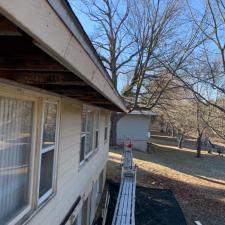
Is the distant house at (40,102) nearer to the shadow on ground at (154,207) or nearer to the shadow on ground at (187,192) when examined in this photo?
the shadow on ground at (154,207)

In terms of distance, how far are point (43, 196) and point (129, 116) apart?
27089 mm

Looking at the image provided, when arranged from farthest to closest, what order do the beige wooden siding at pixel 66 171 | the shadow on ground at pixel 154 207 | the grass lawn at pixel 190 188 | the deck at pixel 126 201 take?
the grass lawn at pixel 190 188 < the shadow on ground at pixel 154 207 < the deck at pixel 126 201 < the beige wooden siding at pixel 66 171

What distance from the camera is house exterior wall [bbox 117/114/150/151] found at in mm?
30359

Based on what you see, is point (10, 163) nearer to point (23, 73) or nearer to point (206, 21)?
point (23, 73)

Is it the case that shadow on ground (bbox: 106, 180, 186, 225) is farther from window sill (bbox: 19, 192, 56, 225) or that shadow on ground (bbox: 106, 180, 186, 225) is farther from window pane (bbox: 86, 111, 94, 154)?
window sill (bbox: 19, 192, 56, 225)

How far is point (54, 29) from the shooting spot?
174 cm

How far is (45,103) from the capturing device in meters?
4.25

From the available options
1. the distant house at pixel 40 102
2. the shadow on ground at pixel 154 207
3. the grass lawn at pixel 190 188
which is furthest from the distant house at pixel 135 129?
the distant house at pixel 40 102

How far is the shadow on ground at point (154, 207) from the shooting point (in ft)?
35.1

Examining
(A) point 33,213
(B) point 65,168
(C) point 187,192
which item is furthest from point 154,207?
(A) point 33,213

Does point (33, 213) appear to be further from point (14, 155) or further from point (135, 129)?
point (135, 129)

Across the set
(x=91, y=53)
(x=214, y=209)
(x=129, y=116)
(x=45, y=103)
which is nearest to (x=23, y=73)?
(x=91, y=53)

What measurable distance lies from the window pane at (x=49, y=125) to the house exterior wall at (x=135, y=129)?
25559 millimetres

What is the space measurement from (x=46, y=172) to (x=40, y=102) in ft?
3.60
